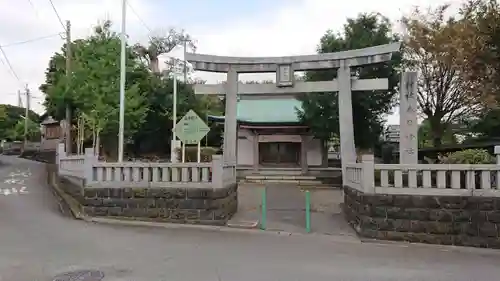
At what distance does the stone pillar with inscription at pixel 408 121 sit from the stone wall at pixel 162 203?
475 cm

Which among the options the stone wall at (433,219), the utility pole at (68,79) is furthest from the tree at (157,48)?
the stone wall at (433,219)

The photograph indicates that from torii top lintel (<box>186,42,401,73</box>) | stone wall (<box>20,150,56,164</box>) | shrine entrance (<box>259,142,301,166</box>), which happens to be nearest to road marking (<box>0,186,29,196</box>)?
torii top lintel (<box>186,42,401,73</box>)

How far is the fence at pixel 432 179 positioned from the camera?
8609 millimetres

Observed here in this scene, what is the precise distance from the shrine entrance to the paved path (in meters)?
17.6

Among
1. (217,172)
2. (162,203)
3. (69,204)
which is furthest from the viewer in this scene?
(69,204)

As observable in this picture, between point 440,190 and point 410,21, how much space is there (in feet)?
49.3

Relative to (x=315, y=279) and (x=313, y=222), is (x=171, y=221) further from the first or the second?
(x=315, y=279)

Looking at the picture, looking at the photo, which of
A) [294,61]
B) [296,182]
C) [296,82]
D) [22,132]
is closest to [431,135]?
[296,182]

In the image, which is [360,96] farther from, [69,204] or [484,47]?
[69,204]

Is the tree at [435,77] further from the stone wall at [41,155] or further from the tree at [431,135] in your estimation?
the stone wall at [41,155]

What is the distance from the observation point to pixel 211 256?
291 inches

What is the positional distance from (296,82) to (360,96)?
8118 millimetres

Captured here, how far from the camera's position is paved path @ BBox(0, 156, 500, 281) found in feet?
20.7

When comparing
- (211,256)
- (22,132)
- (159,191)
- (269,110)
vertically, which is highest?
(22,132)
